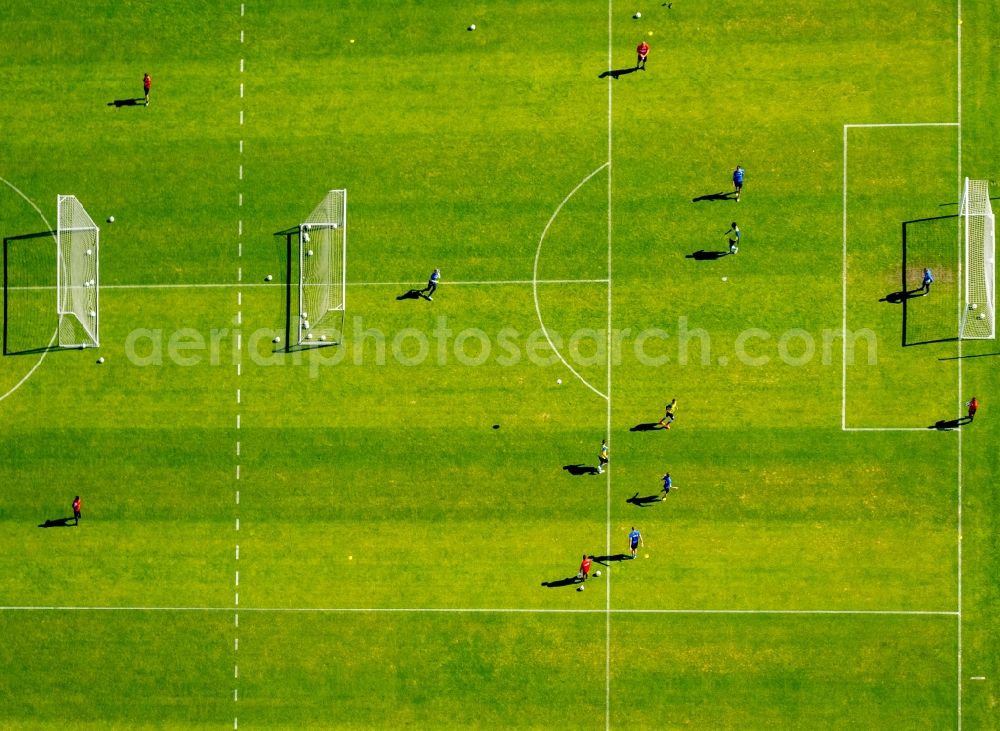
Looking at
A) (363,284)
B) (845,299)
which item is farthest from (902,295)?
(363,284)

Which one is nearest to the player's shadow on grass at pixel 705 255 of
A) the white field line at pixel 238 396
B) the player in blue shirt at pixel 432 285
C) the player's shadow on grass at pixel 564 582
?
the player in blue shirt at pixel 432 285

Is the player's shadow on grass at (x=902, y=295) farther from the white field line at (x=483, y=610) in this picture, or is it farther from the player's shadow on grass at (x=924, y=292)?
the white field line at (x=483, y=610)

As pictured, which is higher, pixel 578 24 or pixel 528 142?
pixel 578 24


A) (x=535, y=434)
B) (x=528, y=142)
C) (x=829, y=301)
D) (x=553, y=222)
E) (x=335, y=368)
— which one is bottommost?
(x=535, y=434)

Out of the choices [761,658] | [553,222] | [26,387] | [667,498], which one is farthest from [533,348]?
Result: [26,387]

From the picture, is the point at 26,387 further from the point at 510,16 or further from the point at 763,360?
the point at 763,360

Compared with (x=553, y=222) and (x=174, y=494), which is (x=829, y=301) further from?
(x=174, y=494)
